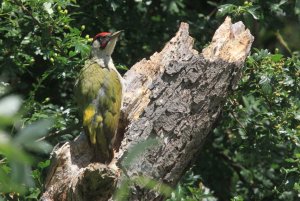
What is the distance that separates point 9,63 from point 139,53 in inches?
55.8

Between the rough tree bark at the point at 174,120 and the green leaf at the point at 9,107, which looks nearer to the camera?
the green leaf at the point at 9,107

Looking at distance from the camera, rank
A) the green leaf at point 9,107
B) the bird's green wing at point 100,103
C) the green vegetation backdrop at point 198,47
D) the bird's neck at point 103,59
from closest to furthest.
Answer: the green leaf at point 9,107
the bird's green wing at point 100,103
the green vegetation backdrop at point 198,47
the bird's neck at point 103,59

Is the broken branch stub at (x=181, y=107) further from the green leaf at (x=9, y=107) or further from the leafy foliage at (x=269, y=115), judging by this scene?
the green leaf at (x=9, y=107)

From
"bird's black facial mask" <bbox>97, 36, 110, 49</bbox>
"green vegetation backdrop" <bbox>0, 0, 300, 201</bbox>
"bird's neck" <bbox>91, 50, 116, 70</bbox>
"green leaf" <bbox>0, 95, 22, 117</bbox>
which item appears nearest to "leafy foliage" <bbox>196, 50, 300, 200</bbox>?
"green vegetation backdrop" <bbox>0, 0, 300, 201</bbox>

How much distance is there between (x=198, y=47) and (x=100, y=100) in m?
1.37

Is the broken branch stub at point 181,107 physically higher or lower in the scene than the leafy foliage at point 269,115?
higher

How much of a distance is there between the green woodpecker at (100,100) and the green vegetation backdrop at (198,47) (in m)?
0.16

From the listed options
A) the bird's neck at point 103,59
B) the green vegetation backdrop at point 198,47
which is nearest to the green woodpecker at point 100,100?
the bird's neck at point 103,59

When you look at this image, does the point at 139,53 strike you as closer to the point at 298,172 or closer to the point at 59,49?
the point at 59,49

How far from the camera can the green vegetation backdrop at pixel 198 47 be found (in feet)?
14.0

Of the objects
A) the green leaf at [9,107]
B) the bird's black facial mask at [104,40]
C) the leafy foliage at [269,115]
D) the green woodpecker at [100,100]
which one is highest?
the green leaf at [9,107]

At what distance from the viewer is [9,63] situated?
4629 millimetres

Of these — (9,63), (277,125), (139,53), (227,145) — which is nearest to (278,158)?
(227,145)

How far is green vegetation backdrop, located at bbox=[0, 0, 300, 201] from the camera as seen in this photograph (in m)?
4.28
